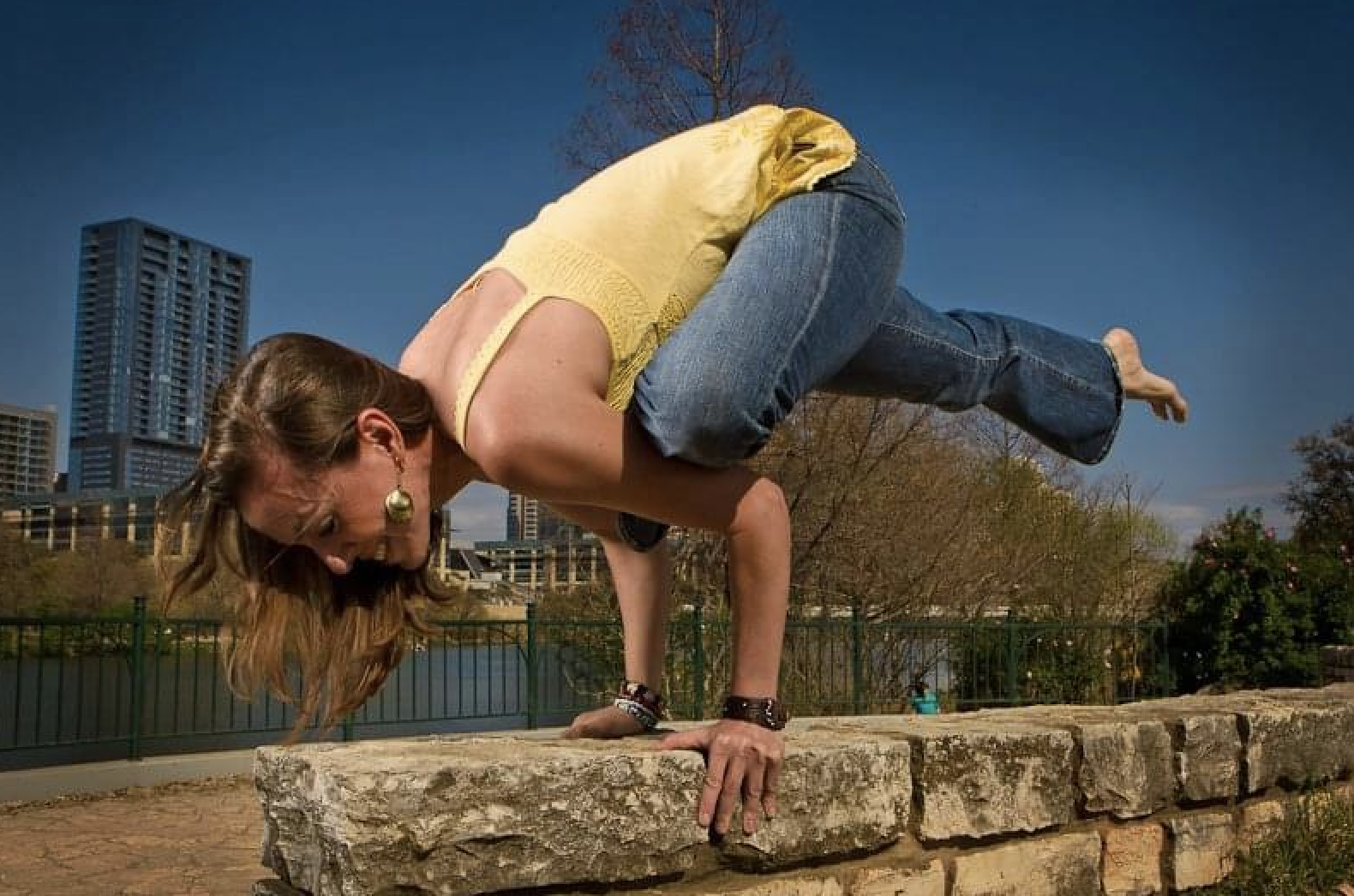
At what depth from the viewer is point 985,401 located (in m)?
2.54

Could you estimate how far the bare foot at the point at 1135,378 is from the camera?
2.71m

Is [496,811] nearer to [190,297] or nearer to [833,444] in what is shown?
[833,444]

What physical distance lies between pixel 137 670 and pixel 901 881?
9358 millimetres

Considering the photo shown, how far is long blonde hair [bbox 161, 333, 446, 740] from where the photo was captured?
5.95 ft

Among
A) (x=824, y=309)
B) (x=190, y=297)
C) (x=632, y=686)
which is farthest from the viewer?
(x=190, y=297)

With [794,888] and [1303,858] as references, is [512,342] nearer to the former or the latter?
[794,888]

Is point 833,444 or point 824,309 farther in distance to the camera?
point 833,444

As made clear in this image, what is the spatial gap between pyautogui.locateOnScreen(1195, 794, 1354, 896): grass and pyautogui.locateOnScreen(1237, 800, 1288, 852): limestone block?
0.6 inches

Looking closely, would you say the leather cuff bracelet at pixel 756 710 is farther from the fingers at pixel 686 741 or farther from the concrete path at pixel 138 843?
the concrete path at pixel 138 843

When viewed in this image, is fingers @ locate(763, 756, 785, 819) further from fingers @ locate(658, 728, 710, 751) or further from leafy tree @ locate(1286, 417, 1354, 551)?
leafy tree @ locate(1286, 417, 1354, 551)

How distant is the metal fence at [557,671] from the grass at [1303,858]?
836 cm

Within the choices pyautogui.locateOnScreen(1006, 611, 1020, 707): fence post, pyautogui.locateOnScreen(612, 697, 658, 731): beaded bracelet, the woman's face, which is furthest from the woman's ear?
pyautogui.locateOnScreen(1006, 611, 1020, 707): fence post

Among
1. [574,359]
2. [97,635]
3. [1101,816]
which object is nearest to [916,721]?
[1101,816]

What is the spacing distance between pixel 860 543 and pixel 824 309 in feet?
38.1
